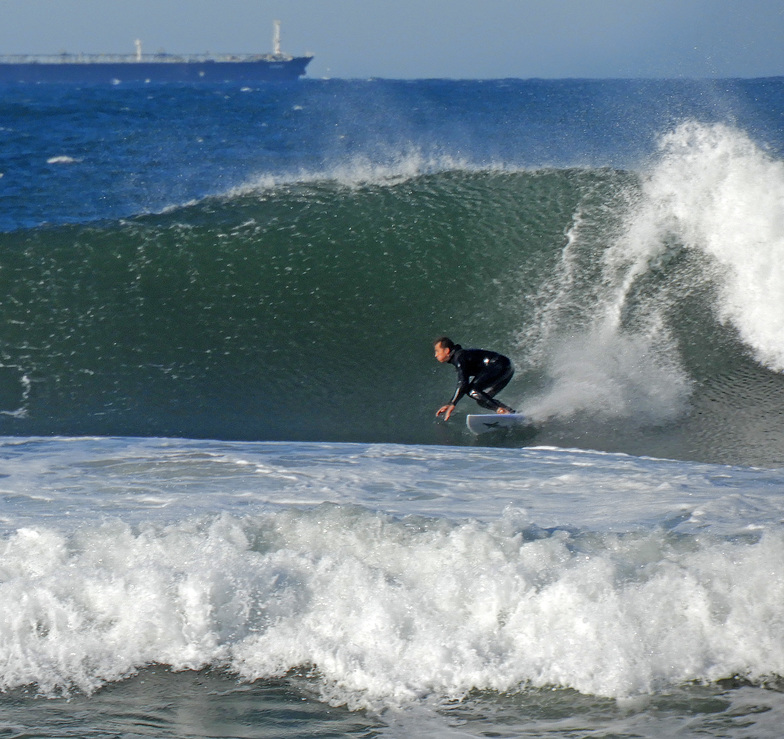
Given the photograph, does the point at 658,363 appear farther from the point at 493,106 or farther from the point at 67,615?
the point at 493,106

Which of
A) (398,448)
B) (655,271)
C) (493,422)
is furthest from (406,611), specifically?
(655,271)

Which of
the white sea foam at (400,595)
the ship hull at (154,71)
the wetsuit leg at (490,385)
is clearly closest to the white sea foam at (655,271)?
the wetsuit leg at (490,385)

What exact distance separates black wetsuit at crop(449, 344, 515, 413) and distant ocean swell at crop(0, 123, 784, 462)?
399 millimetres

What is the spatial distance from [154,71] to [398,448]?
75014 millimetres

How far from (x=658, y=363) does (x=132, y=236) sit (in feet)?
23.2

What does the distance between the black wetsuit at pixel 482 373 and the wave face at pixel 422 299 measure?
0.39 meters

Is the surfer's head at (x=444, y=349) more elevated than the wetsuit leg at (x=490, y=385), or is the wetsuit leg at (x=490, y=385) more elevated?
the surfer's head at (x=444, y=349)

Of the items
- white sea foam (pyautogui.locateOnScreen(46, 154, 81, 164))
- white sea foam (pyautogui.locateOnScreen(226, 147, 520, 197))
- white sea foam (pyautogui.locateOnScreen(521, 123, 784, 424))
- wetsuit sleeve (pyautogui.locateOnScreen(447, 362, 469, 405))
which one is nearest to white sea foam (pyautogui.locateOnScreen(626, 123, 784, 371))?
white sea foam (pyautogui.locateOnScreen(521, 123, 784, 424))

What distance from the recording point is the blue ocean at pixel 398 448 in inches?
157

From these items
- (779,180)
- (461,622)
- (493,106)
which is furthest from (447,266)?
(493,106)

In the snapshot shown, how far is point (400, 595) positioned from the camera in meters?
4.34

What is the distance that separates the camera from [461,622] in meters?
4.24

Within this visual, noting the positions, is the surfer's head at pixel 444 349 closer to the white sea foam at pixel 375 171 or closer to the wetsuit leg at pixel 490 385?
the wetsuit leg at pixel 490 385

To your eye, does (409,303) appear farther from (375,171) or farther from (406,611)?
(406,611)
